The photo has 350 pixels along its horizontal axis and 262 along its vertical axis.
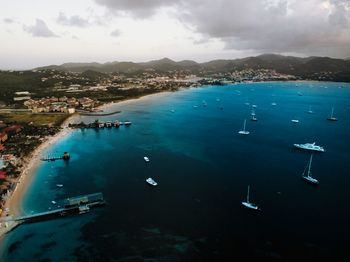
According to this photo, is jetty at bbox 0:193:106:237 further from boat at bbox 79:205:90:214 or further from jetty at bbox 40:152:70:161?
jetty at bbox 40:152:70:161

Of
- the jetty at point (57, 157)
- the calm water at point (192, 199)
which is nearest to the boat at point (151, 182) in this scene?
the calm water at point (192, 199)

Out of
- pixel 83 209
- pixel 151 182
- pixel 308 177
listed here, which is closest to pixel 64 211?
pixel 83 209

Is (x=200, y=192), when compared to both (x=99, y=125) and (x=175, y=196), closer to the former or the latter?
(x=175, y=196)

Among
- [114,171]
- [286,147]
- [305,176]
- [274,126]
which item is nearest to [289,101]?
[274,126]

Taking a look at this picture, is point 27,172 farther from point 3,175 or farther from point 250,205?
point 250,205

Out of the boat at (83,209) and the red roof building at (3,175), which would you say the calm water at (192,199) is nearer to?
Answer: the boat at (83,209)
